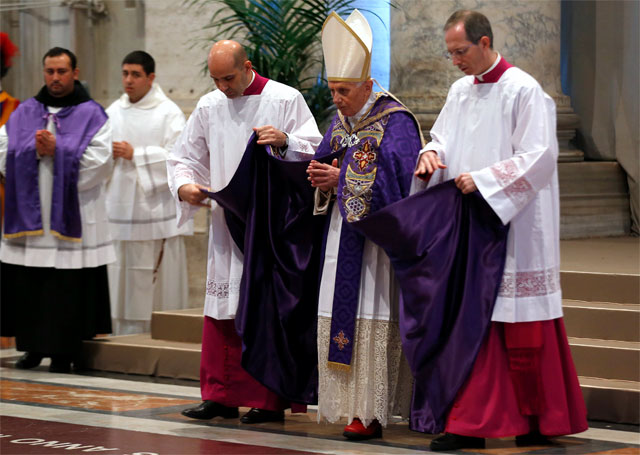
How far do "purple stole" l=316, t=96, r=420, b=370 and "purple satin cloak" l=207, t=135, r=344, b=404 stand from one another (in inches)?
14.4

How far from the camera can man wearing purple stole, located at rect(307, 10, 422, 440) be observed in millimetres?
5305

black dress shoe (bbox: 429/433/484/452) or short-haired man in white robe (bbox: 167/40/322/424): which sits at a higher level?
short-haired man in white robe (bbox: 167/40/322/424)

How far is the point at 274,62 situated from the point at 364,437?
408 cm

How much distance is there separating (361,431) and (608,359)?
1.43m

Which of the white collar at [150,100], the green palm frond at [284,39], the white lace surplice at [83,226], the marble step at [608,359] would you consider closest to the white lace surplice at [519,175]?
the marble step at [608,359]

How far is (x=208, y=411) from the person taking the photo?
5824 millimetres

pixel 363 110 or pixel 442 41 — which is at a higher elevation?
pixel 442 41

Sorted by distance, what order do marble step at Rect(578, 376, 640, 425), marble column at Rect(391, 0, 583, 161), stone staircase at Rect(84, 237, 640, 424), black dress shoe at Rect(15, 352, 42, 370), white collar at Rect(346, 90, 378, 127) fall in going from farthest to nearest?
marble column at Rect(391, 0, 583, 161) < black dress shoe at Rect(15, 352, 42, 370) < stone staircase at Rect(84, 237, 640, 424) < marble step at Rect(578, 376, 640, 425) < white collar at Rect(346, 90, 378, 127)

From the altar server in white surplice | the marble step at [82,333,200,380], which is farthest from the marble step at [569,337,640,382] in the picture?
the altar server in white surplice

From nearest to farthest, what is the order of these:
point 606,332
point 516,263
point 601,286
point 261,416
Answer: point 516,263 → point 261,416 → point 606,332 → point 601,286

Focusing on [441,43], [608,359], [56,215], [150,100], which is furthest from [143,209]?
[608,359]

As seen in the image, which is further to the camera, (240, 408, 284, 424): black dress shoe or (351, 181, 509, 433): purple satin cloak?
(240, 408, 284, 424): black dress shoe

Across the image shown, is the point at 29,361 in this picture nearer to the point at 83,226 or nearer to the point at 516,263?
the point at 83,226

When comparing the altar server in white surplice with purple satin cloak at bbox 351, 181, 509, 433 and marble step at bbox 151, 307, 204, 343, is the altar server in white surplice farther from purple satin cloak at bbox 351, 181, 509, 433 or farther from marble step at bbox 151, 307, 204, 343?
purple satin cloak at bbox 351, 181, 509, 433
